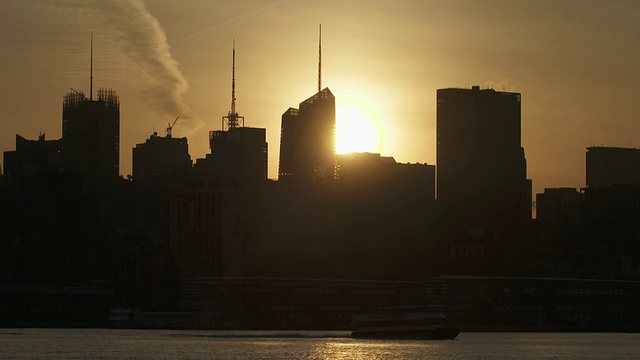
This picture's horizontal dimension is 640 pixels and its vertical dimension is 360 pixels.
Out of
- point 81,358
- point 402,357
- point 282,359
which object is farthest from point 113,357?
point 402,357

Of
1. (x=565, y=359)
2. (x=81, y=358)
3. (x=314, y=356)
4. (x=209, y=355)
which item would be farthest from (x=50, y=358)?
(x=565, y=359)

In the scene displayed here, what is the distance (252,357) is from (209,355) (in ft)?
23.0

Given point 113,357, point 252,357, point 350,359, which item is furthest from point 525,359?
point 113,357

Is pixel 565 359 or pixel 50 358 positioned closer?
pixel 50 358

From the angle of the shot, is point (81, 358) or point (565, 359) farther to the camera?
point (565, 359)

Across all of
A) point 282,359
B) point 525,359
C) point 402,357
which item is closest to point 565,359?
point 525,359

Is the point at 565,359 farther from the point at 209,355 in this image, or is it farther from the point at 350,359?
the point at 209,355

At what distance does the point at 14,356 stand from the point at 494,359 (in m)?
62.1

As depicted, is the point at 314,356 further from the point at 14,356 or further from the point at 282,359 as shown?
the point at 14,356

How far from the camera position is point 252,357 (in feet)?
636

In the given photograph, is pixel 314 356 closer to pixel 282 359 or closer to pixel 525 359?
pixel 282 359

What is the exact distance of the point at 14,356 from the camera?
634 ft

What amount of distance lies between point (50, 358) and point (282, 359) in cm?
2905

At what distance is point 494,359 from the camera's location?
195500mm
